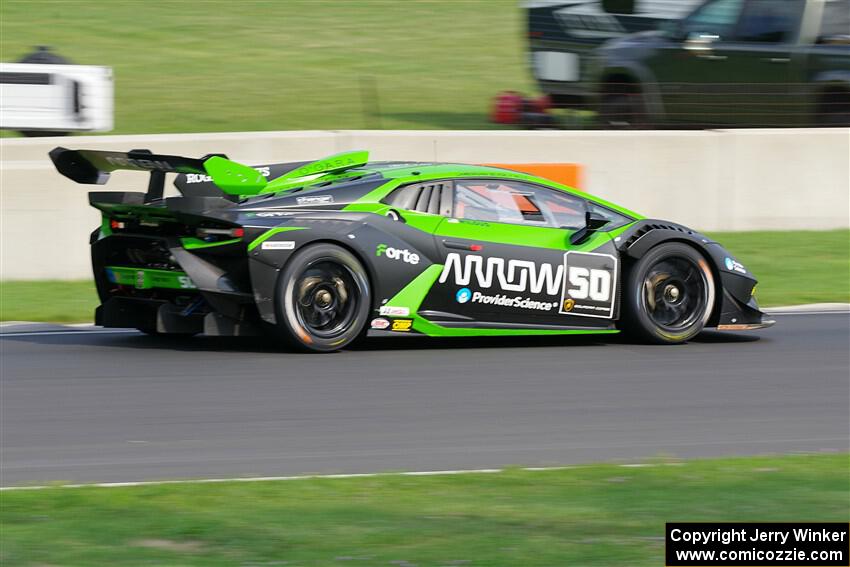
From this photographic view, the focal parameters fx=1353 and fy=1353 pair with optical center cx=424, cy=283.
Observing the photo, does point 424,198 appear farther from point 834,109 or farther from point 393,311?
point 834,109

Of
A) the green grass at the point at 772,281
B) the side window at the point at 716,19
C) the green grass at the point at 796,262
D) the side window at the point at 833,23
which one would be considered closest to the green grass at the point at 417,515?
the green grass at the point at 772,281

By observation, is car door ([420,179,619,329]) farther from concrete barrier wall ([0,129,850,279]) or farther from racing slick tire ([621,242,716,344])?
concrete barrier wall ([0,129,850,279])

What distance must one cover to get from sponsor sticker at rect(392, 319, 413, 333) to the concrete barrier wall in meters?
5.20

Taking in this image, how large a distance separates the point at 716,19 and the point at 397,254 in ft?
25.7

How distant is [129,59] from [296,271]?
55.6 ft

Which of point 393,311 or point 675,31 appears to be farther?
point 675,31

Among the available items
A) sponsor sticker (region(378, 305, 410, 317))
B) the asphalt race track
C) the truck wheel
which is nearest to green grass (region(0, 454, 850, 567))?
the asphalt race track

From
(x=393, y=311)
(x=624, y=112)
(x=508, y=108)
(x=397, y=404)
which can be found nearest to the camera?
(x=397, y=404)

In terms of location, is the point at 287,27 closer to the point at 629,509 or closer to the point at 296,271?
the point at 296,271

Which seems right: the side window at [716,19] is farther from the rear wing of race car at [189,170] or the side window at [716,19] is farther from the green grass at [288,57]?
the rear wing of race car at [189,170]

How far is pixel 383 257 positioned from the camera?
29.2 ft

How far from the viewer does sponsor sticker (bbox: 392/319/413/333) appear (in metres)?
8.96

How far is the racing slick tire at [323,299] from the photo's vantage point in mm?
8672

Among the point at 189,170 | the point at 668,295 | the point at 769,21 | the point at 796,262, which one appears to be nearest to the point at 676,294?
the point at 668,295
